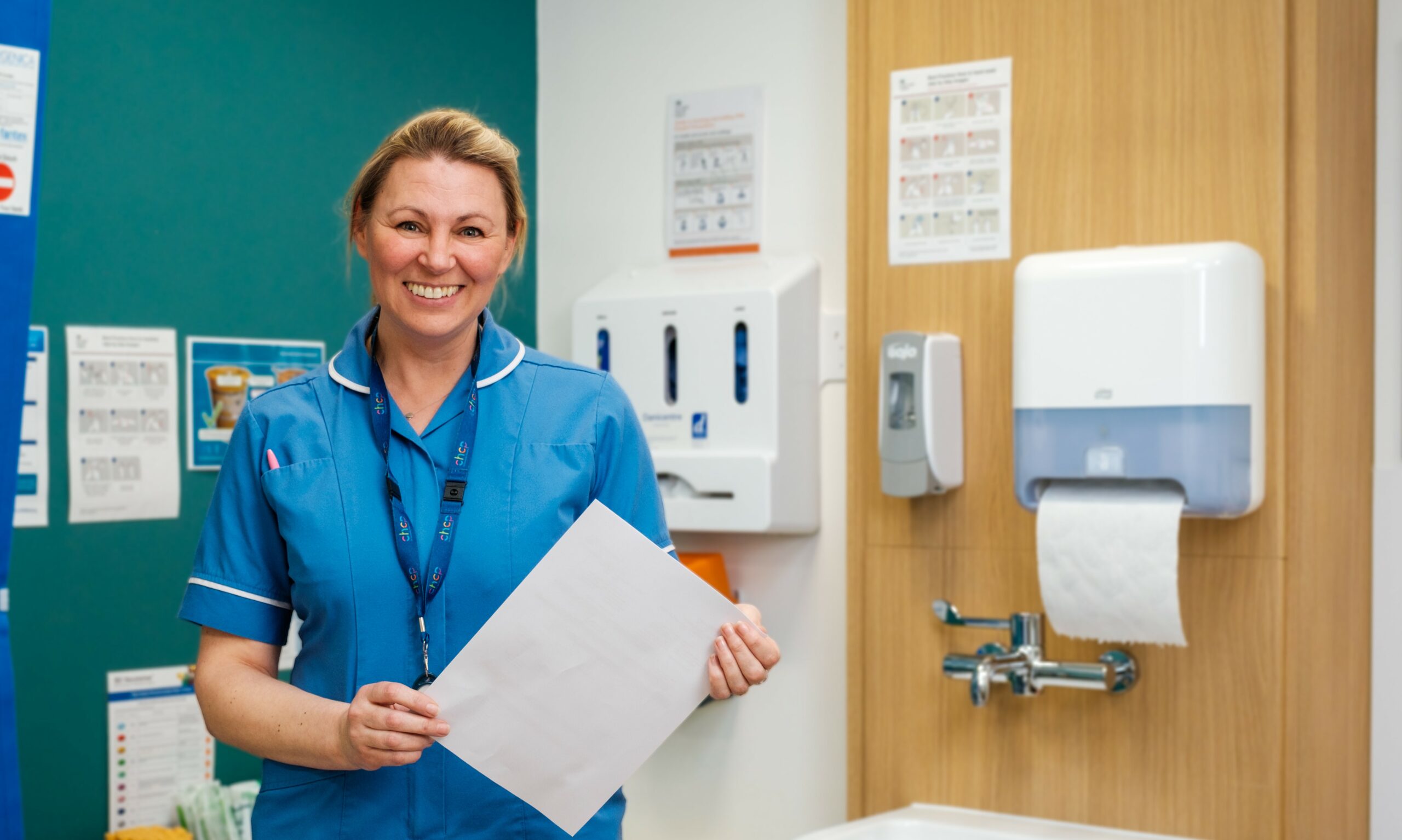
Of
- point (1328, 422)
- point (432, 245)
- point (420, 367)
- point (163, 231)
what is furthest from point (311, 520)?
point (1328, 422)

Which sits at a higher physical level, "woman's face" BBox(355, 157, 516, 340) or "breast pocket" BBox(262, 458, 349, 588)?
"woman's face" BBox(355, 157, 516, 340)

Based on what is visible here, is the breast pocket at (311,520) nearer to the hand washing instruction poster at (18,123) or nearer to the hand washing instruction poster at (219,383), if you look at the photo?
the hand washing instruction poster at (18,123)

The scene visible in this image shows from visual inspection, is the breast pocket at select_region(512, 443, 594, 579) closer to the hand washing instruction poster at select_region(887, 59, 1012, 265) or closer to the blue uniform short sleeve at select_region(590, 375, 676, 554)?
the blue uniform short sleeve at select_region(590, 375, 676, 554)

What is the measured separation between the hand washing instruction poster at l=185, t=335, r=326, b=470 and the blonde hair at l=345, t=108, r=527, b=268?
959 mm

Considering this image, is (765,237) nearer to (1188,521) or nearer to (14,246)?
(1188,521)

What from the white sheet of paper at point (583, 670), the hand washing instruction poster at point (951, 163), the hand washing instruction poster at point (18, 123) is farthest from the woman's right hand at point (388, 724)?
the hand washing instruction poster at point (951, 163)

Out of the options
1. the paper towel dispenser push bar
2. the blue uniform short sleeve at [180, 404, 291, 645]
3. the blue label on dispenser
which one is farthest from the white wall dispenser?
the blue uniform short sleeve at [180, 404, 291, 645]

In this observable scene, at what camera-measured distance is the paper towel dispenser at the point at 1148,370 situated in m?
1.82

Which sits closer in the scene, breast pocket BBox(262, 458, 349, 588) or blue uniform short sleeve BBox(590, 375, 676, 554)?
breast pocket BBox(262, 458, 349, 588)

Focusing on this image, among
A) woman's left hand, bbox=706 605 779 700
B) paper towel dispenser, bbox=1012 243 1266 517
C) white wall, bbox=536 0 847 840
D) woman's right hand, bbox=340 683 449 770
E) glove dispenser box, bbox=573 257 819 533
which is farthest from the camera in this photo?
white wall, bbox=536 0 847 840

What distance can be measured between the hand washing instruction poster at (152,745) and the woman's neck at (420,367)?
3.56 feet

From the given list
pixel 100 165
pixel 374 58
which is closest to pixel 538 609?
pixel 100 165

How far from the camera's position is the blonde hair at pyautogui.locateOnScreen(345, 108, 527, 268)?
132 centimetres

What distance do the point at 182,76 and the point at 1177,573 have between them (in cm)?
185
